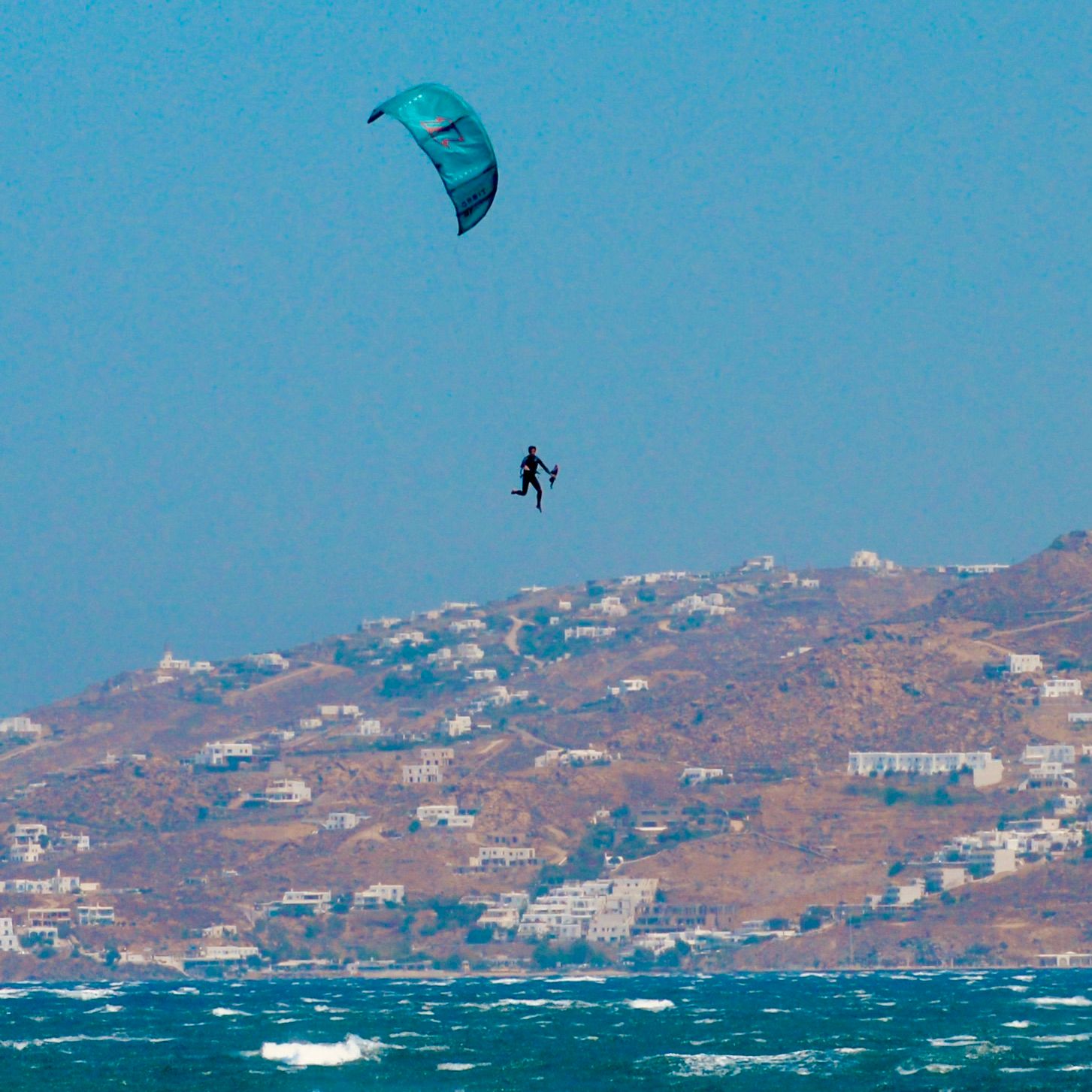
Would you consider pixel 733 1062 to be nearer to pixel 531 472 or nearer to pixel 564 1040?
pixel 564 1040

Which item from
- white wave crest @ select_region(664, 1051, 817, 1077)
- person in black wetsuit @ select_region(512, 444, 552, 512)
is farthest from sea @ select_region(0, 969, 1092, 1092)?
person in black wetsuit @ select_region(512, 444, 552, 512)

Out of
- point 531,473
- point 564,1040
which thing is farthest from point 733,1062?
point 531,473

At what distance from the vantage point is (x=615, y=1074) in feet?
339

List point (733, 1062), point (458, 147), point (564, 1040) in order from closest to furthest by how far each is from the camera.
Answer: point (458, 147), point (733, 1062), point (564, 1040)

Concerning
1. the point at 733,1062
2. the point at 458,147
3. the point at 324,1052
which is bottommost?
the point at 733,1062

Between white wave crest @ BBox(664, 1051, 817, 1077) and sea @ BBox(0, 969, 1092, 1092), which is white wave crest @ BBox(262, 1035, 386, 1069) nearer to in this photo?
sea @ BBox(0, 969, 1092, 1092)

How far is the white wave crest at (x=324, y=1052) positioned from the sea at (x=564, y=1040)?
21cm

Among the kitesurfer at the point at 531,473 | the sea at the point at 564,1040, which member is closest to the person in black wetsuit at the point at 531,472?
the kitesurfer at the point at 531,473

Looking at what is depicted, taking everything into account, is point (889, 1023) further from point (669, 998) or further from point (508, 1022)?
point (669, 998)

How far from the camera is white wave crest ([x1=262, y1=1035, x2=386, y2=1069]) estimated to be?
110 m

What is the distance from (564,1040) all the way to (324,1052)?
14322mm

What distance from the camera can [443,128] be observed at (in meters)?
56.9

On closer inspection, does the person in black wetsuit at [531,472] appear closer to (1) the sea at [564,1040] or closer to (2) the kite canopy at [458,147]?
(2) the kite canopy at [458,147]

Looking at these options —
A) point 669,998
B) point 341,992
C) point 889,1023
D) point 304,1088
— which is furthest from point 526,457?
point 341,992
